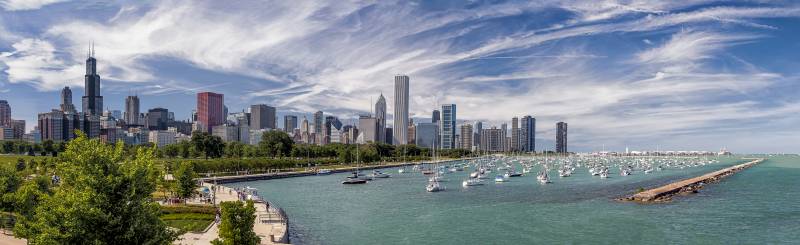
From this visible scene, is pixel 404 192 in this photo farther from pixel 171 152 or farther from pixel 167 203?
pixel 171 152

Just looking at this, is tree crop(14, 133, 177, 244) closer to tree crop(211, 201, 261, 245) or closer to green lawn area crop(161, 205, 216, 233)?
tree crop(211, 201, 261, 245)

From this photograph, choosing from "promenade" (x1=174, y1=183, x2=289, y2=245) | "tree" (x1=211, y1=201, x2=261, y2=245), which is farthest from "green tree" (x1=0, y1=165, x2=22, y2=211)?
"tree" (x1=211, y1=201, x2=261, y2=245)

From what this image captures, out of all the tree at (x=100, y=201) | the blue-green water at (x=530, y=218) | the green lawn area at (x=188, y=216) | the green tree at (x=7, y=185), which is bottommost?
the blue-green water at (x=530, y=218)

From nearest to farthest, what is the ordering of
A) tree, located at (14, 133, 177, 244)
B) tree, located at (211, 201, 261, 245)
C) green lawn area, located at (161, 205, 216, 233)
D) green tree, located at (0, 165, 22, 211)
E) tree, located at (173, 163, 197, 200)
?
tree, located at (14, 133, 177, 244) < tree, located at (211, 201, 261, 245) < green tree, located at (0, 165, 22, 211) < green lawn area, located at (161, 205, 216, 233) < tree, located at (173, 163, 197, 200)

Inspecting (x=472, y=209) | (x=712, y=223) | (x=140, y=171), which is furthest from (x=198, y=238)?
(x=712, y=223)

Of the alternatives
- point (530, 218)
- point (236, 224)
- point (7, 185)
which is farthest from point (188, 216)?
point (530, 218)

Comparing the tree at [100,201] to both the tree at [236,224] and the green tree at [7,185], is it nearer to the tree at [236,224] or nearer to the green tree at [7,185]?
the tree at [236,224]

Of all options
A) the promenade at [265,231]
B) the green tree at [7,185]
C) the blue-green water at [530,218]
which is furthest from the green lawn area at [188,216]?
the green tree at [7,185]
